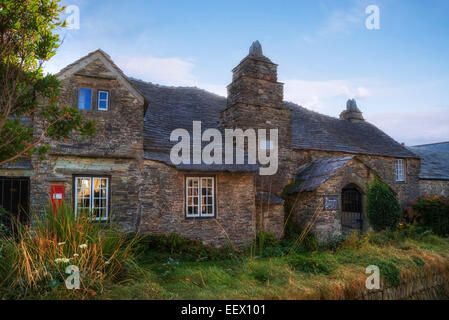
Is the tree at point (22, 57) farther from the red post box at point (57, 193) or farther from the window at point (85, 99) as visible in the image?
the window at point (85, 99)

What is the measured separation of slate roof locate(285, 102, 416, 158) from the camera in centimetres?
1614

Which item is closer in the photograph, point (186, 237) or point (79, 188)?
point (79, 188)

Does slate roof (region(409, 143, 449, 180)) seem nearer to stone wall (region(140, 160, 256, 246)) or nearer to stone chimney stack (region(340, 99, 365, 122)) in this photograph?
stone chimney stack (region(340, 99, 365, 122))

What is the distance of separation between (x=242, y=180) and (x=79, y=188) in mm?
5707

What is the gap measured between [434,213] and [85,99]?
52.2 ft

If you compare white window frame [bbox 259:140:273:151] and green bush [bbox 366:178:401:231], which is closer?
white window frame [bbox 259:140:273:151]

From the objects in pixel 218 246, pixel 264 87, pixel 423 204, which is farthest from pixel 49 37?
pixel 423 204

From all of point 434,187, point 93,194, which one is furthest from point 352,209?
point 93,194

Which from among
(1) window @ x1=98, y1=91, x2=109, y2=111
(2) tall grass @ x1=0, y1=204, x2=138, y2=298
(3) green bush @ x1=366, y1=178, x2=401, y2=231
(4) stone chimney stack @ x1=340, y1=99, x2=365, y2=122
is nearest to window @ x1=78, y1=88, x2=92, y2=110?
(1) window @ x1=98, y1=91, x2=109, y2=111

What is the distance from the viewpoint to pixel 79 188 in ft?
30.6

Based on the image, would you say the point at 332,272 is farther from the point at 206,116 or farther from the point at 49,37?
the point at 206,116

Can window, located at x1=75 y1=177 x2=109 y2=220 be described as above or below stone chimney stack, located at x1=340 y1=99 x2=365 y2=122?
below

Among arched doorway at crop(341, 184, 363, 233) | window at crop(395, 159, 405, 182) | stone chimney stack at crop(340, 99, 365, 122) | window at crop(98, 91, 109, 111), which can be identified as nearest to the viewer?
A: window at crop(98, 91, 109, 111)

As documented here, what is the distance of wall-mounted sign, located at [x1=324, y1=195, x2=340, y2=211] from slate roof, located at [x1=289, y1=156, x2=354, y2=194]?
667mm
